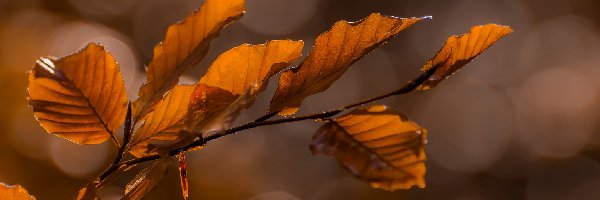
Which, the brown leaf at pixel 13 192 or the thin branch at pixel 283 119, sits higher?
the brown leaf at pixel 13 192

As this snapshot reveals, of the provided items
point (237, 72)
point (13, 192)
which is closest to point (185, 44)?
point (237, 72)

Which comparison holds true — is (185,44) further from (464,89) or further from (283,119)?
(464,89)

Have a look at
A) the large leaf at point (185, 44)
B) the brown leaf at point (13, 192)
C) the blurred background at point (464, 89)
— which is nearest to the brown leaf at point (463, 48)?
the large leaf at point (185, 44)

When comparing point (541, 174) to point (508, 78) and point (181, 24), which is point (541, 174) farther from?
point (181, 24)

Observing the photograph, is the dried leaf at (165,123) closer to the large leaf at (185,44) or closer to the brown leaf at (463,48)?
the large leaf at (185,44)

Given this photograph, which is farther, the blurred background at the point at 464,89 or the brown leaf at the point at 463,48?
the blurred background at the point at 464,89

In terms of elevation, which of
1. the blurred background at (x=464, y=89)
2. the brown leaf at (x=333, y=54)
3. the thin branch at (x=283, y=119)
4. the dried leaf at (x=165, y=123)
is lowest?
the thin branch at (x=283, y=119)

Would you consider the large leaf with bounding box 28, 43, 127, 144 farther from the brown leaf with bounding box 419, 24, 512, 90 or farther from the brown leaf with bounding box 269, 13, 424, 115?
the brown leaf with bounding box 419, 24, 512, 90
